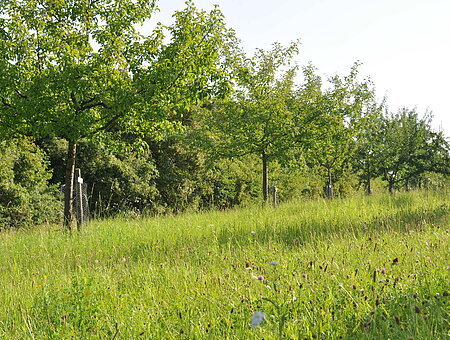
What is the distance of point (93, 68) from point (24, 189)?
A: 9194 millimetres

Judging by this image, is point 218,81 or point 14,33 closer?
point 14,33

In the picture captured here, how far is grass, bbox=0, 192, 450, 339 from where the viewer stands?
8.36ft

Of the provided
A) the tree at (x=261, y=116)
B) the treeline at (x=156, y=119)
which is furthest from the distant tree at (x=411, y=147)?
the tree at (x=261, y=116)

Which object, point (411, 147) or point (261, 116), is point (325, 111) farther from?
point (411, 147)

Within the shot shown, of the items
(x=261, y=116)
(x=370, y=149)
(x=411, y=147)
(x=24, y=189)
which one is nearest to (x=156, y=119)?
(x=261, y=116)

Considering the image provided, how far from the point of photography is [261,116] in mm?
12125

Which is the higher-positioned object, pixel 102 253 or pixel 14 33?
pixel 14 33

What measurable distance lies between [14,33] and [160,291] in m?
6.38

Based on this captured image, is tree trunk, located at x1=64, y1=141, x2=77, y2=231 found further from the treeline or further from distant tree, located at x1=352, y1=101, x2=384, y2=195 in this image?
distant tree, located at x1=352, y1=101, x2=384, y2=195

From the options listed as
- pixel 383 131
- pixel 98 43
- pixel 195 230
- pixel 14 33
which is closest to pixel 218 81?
pixel 98 43

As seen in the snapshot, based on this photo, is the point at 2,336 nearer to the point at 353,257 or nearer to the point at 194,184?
the point at 353,257

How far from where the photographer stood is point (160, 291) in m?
3.65

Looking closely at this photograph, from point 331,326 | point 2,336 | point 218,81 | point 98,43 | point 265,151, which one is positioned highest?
point 98,43

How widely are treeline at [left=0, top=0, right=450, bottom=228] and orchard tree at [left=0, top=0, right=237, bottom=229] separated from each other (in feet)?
0.08
